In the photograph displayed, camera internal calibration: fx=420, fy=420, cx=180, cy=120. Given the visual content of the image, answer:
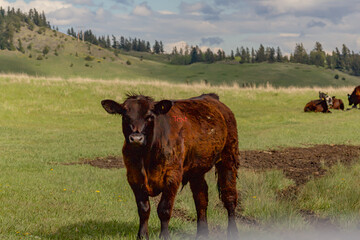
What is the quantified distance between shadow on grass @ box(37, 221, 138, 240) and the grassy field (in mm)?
16

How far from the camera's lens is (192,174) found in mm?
5430

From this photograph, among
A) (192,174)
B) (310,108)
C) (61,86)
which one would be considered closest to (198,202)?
(192,174)

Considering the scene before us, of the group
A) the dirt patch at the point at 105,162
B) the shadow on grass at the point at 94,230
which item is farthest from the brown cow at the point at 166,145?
the dirt patch at the point at 105,162

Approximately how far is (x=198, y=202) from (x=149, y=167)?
167 centimetres

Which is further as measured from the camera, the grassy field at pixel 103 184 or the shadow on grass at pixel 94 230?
the grassy field at pixel 103 184

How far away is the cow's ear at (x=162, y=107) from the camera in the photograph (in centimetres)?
444

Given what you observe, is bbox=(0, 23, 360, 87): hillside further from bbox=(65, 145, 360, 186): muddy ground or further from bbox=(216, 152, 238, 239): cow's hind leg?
bbox=(216, 152, 238, 239): cow's hind leg

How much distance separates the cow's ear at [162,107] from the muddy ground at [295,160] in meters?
5.53

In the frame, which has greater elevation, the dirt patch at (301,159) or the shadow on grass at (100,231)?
the shadow on grass at (100,231)

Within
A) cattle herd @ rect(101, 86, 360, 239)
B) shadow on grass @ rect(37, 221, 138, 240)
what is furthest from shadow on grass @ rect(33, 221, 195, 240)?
cattle herd @ rect(101, 86, 360, 239)

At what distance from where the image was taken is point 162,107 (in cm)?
447

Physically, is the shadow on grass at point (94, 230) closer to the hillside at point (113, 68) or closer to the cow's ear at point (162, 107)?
the cow's ear at point (162, 107)

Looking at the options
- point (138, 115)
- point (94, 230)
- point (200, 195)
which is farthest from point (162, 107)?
point (94, 230)

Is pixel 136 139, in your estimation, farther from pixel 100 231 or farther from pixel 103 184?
pixel 103 184
